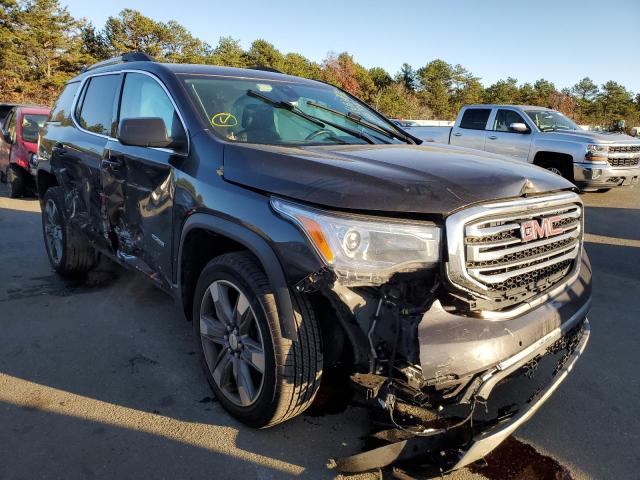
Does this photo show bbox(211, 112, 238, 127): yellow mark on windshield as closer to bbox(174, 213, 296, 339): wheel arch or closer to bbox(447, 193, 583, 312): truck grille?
bbox(174, 213, 296, 339): wheel arch

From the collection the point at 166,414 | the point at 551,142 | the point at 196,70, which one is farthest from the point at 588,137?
the point at 166,414

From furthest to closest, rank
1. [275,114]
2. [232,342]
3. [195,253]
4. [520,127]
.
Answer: [520,127], [275,114], [195,253], [232,342]

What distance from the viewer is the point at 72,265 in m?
4.75

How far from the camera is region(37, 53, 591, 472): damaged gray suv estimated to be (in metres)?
2.00

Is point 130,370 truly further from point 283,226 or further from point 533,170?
point 533,170

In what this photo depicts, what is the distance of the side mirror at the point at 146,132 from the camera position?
2.81 metres

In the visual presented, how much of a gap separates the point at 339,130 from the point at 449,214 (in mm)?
1472

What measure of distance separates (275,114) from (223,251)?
976 millimetres

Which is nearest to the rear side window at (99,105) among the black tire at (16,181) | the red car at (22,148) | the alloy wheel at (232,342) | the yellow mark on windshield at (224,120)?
the yellow mark on windshield at (224,120)

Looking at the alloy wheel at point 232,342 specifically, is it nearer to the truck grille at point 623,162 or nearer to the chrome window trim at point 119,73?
the chrome window trim at point 119,73

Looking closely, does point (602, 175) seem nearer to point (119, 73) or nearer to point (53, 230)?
point (119, 73)

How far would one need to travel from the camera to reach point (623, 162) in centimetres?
940

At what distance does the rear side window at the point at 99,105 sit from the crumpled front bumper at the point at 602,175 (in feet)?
27.7

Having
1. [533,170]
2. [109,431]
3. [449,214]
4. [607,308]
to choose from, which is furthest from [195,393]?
[607,308]
